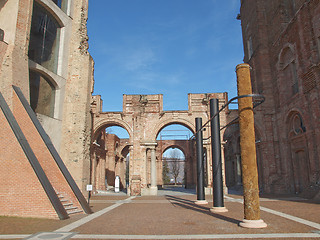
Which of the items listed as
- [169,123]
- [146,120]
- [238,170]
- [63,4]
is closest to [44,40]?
[63,4]

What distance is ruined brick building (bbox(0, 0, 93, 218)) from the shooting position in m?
7.68

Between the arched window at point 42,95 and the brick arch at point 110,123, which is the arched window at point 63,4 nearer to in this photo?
the arched window at point 42,95

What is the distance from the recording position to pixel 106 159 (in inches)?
1164

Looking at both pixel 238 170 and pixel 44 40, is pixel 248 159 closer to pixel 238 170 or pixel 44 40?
pixel 44 40

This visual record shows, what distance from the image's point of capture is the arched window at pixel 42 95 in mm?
13992

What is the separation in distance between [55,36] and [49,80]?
3.07 metres

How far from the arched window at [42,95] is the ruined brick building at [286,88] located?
1564 cm

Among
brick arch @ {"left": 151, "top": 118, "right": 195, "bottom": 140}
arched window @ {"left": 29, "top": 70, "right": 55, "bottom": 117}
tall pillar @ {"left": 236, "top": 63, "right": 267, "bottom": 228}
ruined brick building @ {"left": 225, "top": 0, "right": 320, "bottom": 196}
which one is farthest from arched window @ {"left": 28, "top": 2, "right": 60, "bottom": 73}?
ruined brick building @ {"left": 225, "top": 0, "right": 320, "bottom": 196}

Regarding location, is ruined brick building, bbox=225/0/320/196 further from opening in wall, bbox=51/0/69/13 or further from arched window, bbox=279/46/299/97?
opening in wall, bbox=51/0/69/13

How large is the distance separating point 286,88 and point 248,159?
1505cm

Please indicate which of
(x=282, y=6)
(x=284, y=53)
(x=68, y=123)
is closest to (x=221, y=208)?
(x=68, y=123)

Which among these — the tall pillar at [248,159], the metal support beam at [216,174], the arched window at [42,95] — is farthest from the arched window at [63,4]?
the tall pillar at [248,159]

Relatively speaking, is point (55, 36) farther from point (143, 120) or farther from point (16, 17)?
point (143, 120)

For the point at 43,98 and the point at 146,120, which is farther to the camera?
the point at 146,120
